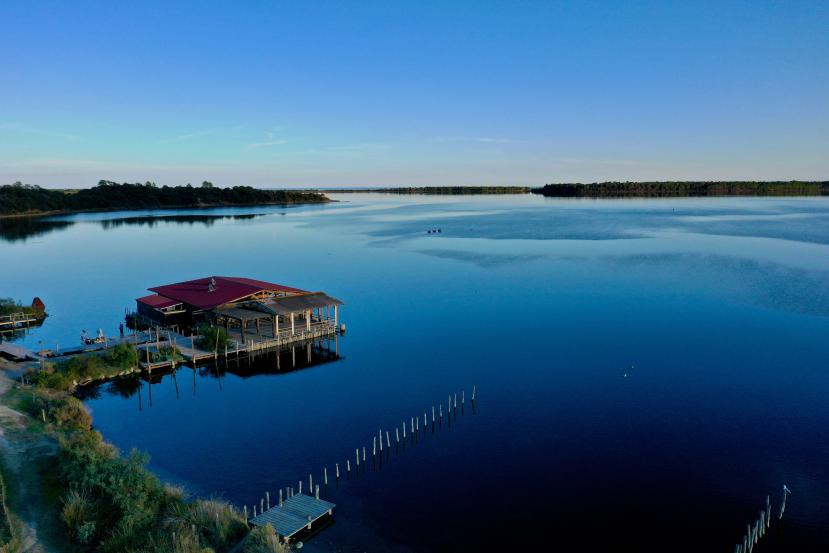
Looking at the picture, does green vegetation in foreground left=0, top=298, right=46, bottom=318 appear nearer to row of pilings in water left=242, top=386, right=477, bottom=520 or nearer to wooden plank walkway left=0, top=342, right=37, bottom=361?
wooden plank walkway left=0, top=342, right=37, bottom=361

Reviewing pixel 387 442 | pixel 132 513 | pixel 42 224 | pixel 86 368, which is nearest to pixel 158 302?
pixel 86 368

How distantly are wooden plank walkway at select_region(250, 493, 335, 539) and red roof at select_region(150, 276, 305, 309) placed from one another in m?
25.7

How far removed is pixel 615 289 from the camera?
60062mm

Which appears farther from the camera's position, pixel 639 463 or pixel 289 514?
pixel 639 463

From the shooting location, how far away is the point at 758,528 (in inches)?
781

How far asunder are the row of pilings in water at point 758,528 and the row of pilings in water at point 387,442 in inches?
536

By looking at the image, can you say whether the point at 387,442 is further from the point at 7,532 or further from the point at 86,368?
the point at 86,368

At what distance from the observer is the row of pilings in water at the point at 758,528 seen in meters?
18.7

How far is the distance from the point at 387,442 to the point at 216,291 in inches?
1018

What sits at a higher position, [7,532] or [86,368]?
[7,532]

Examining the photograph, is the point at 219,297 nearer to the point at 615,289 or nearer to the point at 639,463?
the point at 639,463

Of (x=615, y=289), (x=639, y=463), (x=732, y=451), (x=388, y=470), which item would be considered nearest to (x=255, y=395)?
(x=388, y=470)

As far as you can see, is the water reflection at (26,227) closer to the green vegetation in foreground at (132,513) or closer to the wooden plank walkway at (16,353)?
the wooden plank walkway at (16,353)

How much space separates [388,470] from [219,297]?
25942 millimetres
